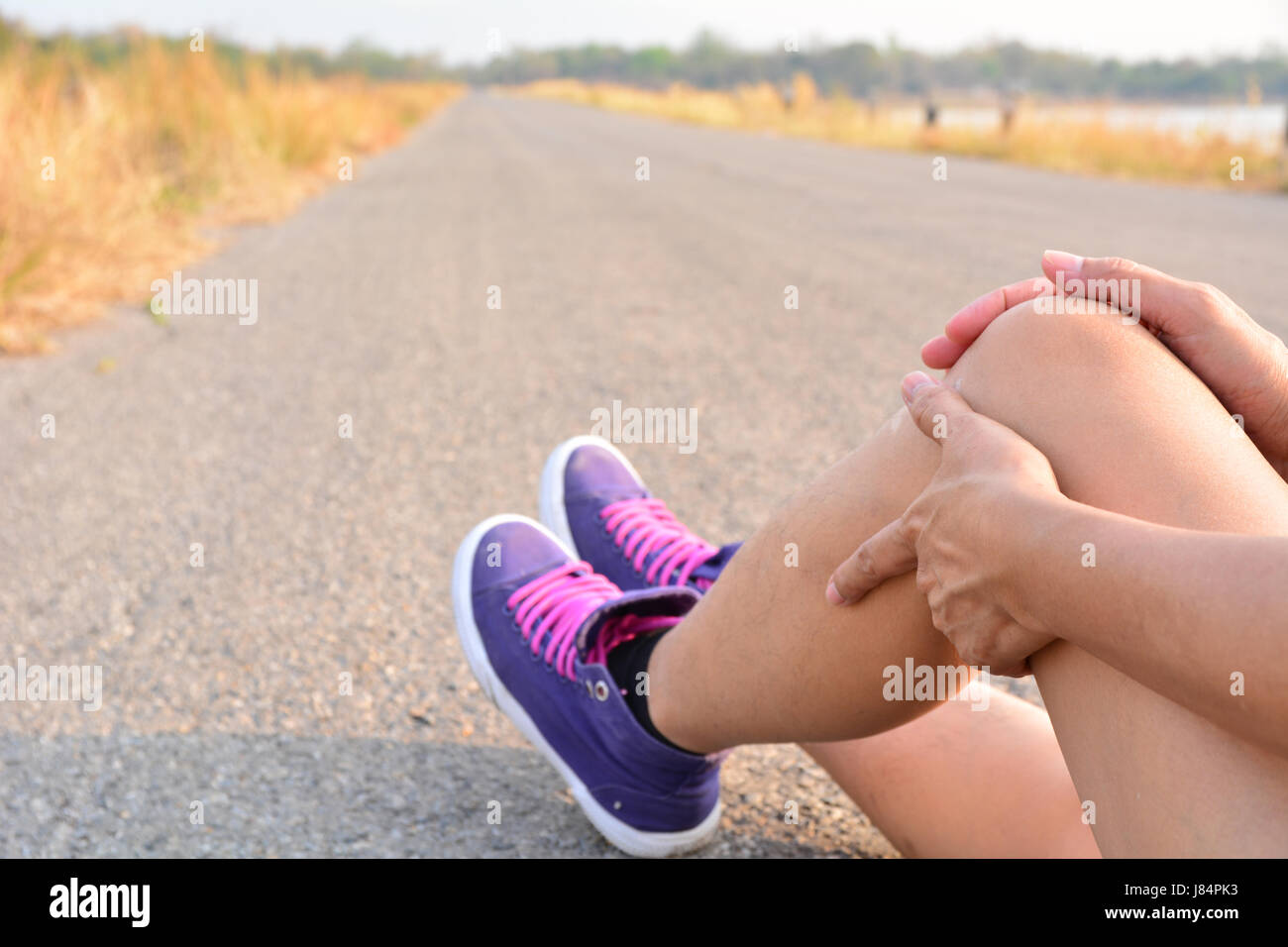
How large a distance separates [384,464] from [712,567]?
1.50m

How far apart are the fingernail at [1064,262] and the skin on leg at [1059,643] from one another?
0.11 meters

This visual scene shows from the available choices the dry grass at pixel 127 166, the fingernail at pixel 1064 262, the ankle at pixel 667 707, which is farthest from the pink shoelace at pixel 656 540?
the dry grass at pixel 127 166

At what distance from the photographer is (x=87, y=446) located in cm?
279

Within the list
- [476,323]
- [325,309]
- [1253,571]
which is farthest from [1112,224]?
[1253,571]

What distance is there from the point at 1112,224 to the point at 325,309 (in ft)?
15.4

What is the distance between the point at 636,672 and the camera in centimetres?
126

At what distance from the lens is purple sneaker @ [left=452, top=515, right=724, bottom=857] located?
4.16 feet

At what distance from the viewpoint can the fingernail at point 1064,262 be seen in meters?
1.12

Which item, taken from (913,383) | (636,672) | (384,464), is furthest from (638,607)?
(384,464)

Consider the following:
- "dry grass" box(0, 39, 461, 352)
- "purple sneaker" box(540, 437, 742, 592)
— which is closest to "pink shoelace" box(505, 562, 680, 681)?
"purple sneaker" box(540, 437, 742, 592)

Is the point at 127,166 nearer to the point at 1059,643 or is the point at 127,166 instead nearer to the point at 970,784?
the point at 970,784

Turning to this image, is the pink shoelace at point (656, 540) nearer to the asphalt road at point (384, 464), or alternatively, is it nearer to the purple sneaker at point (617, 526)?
the purple sneaker at point (617, 526)

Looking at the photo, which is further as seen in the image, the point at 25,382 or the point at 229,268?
the point at 229,268

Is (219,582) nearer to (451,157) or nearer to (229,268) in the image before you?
(229,268)
